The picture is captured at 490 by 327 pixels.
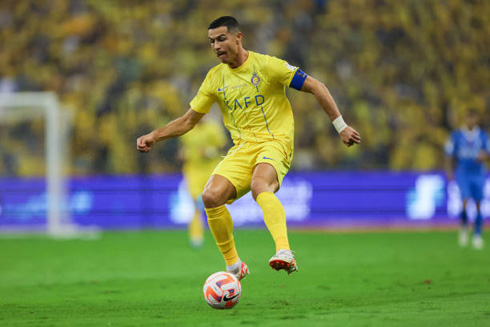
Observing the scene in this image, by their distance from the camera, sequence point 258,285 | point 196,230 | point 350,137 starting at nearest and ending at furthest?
1. point 350,137
2. point 258,285
3. point 196,230

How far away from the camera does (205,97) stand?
6.80 m

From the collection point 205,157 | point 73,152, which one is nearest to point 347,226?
point 205,157

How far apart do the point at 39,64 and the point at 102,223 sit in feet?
24.9

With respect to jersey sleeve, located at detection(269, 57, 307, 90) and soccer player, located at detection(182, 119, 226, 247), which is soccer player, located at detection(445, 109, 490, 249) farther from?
jersey sleeve, located at detection(269, 57, 307, 90)

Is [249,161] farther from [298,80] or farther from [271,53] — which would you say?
[271,53]

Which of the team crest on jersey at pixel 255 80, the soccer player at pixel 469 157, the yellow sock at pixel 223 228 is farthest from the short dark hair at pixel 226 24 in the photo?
the soccer player at pixel 469 157

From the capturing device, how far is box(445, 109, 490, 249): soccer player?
13258mm

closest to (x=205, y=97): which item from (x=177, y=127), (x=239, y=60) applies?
(x=177, y=127)

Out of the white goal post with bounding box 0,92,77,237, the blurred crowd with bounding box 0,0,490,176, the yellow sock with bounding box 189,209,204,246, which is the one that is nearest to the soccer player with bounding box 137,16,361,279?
the yellow sock with bounding box 189,209,204,246

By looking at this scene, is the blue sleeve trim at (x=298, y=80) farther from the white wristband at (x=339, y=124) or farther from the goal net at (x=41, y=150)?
the goal net at (x=41, y=150)

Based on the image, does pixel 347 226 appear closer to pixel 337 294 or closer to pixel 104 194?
pixel 104 194

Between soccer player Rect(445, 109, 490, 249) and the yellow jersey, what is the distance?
24.7 feet

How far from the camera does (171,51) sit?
2350 centimetres

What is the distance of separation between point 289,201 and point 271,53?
19.2 feet
